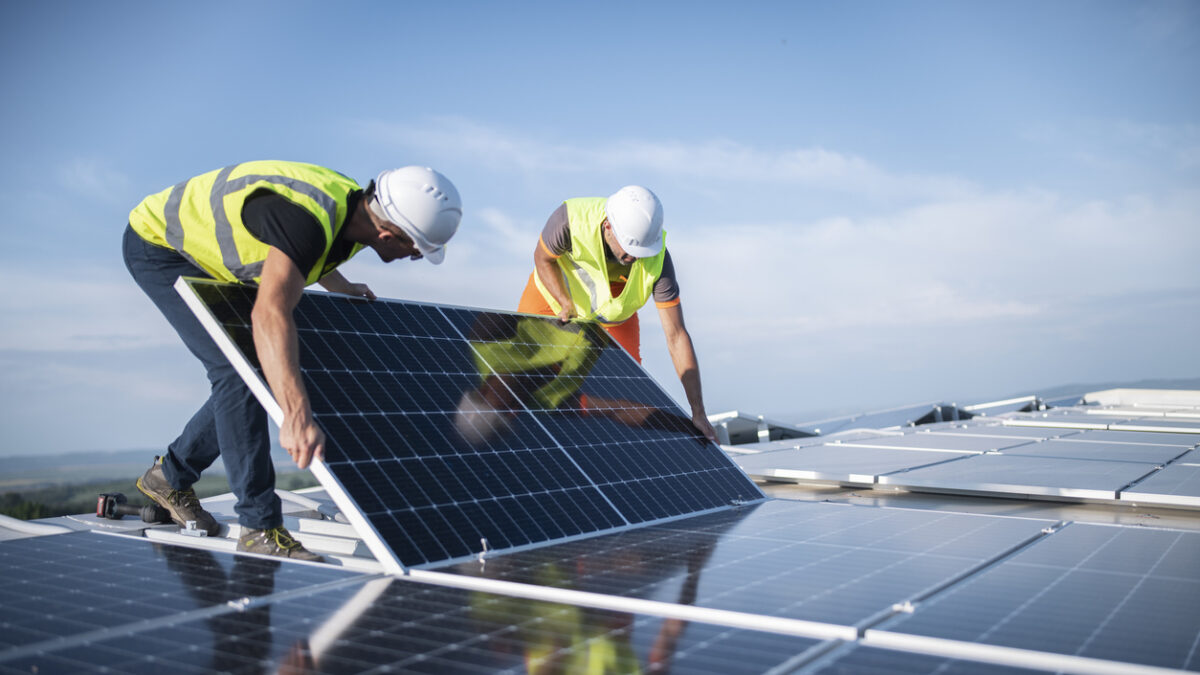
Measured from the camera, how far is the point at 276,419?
13.0 ft

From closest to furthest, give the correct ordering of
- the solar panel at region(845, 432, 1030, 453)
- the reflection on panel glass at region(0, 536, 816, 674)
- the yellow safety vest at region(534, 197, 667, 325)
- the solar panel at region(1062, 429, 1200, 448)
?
the reflection on panel glass at region(0, 536, 816, 674) → the yellow safety vest at region(534, 197, 667, 325) → the solar panel at region(845, 432, 1030, 453) → the solar panel at region(1062, 429, 1200, 448)

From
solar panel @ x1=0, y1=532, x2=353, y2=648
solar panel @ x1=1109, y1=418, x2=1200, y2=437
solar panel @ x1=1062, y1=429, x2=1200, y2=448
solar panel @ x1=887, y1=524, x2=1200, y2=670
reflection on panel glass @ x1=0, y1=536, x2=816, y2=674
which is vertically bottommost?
solar panel @ x1=887, y1=524, x2=1200, y2=670

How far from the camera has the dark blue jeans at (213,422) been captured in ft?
14.6

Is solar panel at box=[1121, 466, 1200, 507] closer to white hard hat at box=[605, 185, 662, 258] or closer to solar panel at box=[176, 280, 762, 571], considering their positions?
solar panel at box=[176, 280, 762, 571]

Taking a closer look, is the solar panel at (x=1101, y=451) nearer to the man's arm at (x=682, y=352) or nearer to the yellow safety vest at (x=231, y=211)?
the man's arm at (x=682, y=352)

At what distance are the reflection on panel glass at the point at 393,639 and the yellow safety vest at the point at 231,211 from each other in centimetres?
159

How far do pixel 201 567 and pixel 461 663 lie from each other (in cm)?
173

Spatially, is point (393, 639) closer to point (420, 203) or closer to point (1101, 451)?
point (420, 203)

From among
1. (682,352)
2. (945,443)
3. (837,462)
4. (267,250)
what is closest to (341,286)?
(267,250)

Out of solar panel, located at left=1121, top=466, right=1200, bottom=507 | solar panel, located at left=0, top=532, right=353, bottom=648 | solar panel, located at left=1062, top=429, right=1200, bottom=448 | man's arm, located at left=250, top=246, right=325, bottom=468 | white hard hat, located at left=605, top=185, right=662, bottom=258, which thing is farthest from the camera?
solar panel, located at left=1062, top=429, right=1200, bottom=448

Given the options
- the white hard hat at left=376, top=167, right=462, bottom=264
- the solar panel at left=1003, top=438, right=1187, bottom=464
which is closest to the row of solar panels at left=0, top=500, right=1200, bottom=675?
the white hard hat at left=376, top=167, right=462, bottom=264

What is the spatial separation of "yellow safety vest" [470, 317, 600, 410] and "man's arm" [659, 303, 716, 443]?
28.2 inches

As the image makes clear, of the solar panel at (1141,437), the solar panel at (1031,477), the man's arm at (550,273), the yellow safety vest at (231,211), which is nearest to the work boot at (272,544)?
the yellow safety vest at (231,211)

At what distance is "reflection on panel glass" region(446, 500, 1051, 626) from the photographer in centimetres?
332
